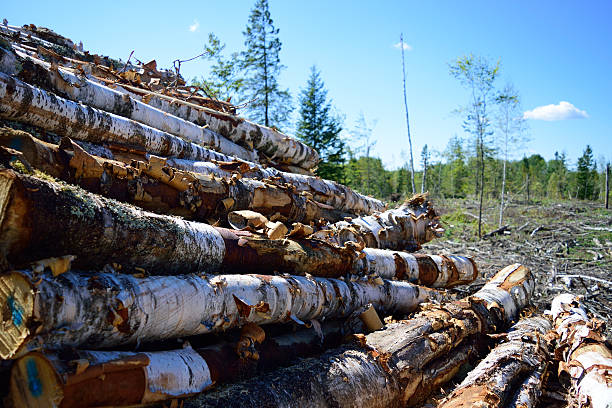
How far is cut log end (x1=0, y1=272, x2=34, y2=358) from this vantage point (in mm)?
1793

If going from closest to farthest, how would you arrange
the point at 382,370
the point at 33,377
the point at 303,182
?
the point at 33,377 < the point at 382,370 < the point at 303,182

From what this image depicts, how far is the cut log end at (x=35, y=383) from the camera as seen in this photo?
1.76m

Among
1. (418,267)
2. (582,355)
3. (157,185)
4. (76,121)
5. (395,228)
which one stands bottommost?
(582,355)

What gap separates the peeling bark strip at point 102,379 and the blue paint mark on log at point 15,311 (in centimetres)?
16

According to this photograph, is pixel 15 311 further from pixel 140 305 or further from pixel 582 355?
pixel 582 355

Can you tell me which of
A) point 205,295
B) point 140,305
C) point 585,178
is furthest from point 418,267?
point 585,178

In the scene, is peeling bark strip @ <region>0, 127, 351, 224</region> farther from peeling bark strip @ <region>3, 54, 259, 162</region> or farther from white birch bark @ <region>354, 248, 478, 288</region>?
peeling bark strip @ <region>3, 54, 259, 162</region>

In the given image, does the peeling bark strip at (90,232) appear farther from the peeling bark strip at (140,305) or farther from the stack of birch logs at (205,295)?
the peeling bark strip at (140,305)

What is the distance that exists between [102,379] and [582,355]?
14.3 ft

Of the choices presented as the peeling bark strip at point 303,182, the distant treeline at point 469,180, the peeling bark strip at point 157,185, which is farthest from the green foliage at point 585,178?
the peeling bark strip at point 157,185

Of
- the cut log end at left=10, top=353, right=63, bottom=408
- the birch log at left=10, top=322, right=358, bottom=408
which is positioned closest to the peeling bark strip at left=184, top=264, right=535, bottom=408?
the birch log at left=10, top=322, right=358, bottom=408

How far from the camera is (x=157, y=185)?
359cm

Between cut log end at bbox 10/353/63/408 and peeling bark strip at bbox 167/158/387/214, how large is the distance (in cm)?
288

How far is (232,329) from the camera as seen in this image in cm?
296
